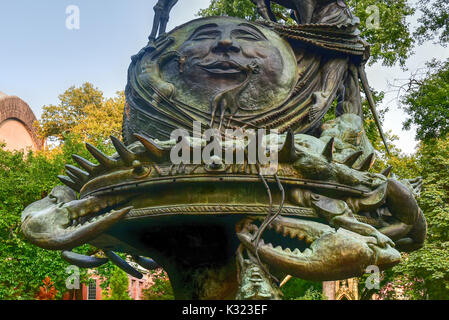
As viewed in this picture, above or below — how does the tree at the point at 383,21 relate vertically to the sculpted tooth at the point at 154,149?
above

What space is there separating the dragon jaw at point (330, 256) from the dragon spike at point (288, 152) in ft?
1.91

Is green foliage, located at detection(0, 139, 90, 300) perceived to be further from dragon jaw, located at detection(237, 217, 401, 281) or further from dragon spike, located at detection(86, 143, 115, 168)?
dragon jaw, located at detection(237, 217, 401, 281)

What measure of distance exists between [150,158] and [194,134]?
77cm

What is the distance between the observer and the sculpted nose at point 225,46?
527 centimetres

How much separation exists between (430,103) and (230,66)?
1029 cm

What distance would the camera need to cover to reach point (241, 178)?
412 centimetres

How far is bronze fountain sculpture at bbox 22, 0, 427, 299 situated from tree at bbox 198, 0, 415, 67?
8881 mm

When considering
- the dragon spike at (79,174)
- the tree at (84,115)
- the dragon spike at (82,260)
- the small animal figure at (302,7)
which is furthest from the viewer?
the tree at (84,115)

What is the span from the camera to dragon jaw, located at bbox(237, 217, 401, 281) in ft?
12.5

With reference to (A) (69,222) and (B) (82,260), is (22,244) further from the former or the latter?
(A) (69,222)

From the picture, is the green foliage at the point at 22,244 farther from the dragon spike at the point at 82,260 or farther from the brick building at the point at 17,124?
the dragon spike at the point at 82,260

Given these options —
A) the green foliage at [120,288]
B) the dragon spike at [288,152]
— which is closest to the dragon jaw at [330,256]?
the dragon spike at [288,152]

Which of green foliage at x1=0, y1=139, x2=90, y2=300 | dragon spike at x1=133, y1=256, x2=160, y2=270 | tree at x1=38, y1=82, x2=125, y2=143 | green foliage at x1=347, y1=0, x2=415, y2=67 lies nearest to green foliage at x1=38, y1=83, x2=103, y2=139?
tree at x1=38, y1=82, x2=125, y2=143
